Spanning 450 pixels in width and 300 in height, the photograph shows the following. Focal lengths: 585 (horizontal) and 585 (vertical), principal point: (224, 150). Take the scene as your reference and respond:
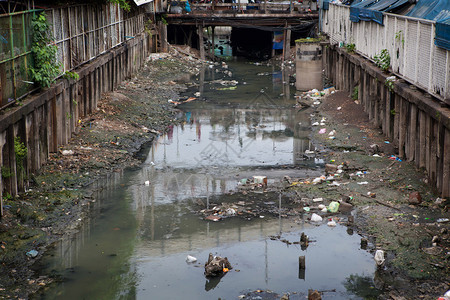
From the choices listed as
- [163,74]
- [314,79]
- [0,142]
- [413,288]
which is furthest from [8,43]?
[163,74]

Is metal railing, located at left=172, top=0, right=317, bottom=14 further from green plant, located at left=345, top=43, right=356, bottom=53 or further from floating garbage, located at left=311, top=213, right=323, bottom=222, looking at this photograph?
floating garbage, located at left=311, top=213, right=323, bottom=222

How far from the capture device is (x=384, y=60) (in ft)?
52.7

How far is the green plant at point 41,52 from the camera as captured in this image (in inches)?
492

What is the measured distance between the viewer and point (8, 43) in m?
10.9

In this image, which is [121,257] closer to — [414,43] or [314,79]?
[414,43]

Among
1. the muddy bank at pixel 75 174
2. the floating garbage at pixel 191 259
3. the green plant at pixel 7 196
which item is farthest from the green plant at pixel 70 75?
the floating garbage at pixel 191 259

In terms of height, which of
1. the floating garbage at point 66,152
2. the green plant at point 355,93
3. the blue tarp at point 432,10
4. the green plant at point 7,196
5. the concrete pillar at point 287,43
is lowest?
the floating garbage at point 66,152

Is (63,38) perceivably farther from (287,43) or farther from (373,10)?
(287,43)

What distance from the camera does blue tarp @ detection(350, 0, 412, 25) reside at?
654 inches

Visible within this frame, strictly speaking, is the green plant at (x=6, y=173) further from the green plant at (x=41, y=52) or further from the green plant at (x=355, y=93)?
the green plant at (x=355, y=93)

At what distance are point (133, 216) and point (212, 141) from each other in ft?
22.0

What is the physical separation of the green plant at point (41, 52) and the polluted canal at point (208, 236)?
2.62 meters

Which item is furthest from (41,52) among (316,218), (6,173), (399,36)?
(399,36)

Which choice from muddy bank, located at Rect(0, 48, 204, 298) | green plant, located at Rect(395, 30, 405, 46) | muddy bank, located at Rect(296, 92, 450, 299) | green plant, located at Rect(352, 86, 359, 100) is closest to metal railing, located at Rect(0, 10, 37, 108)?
muddy bank, located at Rect(0, 48, 204, 298)
